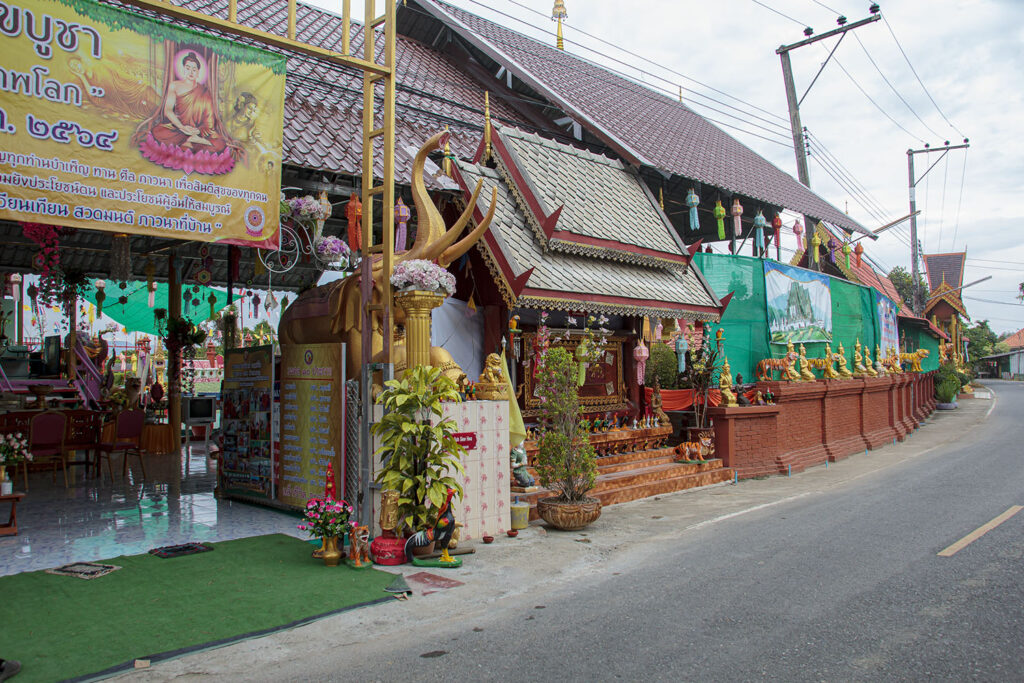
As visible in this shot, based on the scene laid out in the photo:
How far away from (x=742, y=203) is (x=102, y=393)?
17913 millimetres

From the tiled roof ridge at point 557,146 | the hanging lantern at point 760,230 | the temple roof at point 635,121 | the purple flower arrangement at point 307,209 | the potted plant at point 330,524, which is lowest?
the potted plant at point 330,524

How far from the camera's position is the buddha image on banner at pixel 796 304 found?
55.3 ft

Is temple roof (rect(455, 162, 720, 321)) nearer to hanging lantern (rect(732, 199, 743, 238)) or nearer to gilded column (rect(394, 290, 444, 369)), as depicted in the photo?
gilded column (rect(394, 290, 444, 369))

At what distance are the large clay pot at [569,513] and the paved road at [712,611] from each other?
20cm

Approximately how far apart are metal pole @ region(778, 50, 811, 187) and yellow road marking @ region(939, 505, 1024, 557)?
14144 mm

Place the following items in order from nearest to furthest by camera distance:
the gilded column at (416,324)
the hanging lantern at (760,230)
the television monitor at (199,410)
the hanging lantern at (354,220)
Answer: the gilded column at (416,324) → the hanging lantern at (354,220) → the television monitor at (199,410) → the hanging lantern at (760,230)

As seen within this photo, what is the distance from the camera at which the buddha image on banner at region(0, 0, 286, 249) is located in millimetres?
6375

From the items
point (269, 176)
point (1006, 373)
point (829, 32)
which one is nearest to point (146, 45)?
point (269, 176)

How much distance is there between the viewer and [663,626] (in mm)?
5453

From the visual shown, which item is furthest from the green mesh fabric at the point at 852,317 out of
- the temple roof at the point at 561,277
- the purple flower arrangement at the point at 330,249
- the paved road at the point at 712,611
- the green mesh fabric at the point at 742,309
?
the purple flower arrangement at the point at 330,249

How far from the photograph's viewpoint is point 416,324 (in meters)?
8.37

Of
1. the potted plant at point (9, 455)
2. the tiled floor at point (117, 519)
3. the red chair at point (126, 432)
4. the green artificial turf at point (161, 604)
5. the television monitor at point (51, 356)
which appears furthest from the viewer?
the television monitor at point (51, 356)

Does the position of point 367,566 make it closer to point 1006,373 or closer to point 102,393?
point 102,393

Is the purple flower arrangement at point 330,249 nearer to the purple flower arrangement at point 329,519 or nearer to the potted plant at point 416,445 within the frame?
the potted plant at point 416,445
